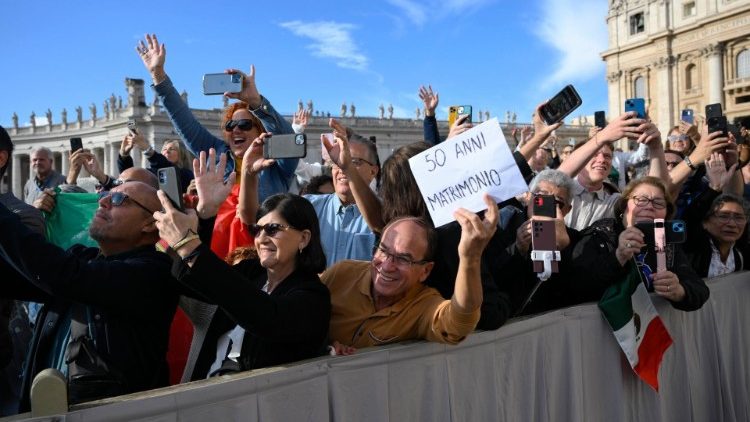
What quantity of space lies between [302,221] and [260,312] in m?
0.62

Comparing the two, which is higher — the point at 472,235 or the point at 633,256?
the point at 472,235

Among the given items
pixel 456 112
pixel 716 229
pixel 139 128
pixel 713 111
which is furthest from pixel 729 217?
pixel 139 128

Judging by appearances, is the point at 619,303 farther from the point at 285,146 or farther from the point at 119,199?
the point at 119,199

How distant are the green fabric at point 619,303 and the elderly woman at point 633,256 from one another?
1.4 inches

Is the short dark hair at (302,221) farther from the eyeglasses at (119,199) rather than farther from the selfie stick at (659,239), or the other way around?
the selfie stick at (659,239)

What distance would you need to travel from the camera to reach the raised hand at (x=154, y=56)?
4250 mm

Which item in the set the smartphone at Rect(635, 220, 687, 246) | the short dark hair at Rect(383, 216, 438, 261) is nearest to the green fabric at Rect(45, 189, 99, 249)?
the short dark hair at Rect(383, 216, 438, 261)

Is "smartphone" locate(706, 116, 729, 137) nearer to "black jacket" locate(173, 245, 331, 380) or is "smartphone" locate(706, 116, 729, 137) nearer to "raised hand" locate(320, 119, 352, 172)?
"raised hand" locate(320, 119, 352, 172)


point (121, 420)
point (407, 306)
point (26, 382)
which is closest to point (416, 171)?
point (407, 306)

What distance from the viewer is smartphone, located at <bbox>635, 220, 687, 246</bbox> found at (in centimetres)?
323

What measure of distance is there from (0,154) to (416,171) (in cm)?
214

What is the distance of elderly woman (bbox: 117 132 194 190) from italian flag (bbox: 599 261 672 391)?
2.86 m

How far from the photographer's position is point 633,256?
132 inches

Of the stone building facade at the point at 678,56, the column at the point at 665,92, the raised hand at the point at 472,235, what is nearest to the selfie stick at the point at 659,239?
the raised hand at the point at 472,235
